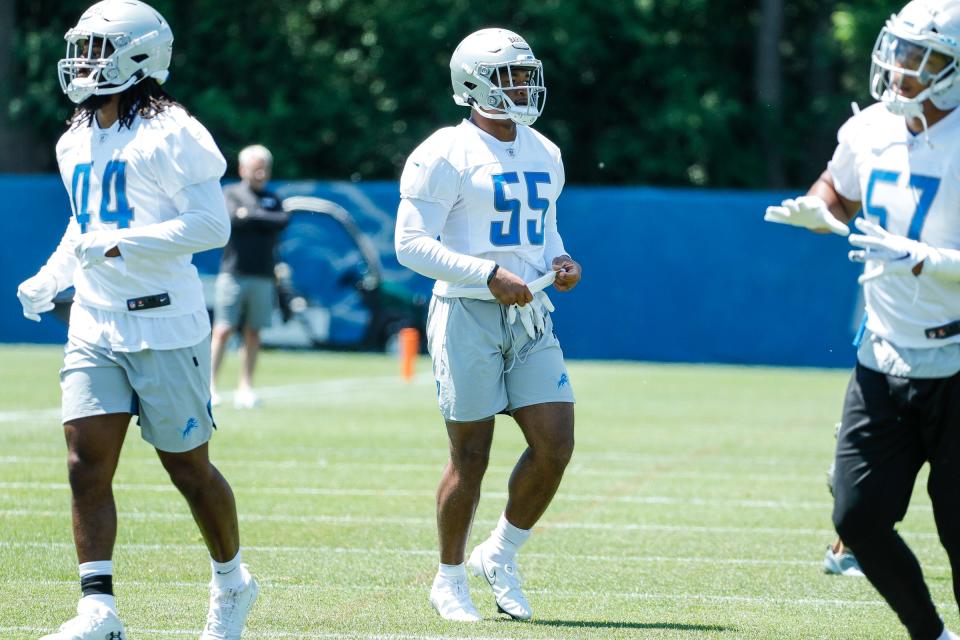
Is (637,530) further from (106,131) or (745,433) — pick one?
(745,433)

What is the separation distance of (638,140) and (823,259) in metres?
7.88

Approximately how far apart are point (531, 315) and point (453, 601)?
1062 mm

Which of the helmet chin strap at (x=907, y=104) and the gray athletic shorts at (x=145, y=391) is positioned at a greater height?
the helmet chin strap at (x=907, y=104)

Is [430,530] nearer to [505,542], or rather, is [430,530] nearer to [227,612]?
[505,542]

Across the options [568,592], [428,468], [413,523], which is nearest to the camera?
[568,592]

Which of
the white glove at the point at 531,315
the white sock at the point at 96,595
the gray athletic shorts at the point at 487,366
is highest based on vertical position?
the white glove at the point at 531,315

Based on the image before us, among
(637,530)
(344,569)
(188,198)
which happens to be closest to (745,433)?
(637,530)

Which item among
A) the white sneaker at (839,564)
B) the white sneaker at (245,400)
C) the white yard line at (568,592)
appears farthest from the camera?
the white sneaker at (245,400)

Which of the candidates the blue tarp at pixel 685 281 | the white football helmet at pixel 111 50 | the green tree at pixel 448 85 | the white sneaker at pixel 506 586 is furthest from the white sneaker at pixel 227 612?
the green tree at pixel 448 85

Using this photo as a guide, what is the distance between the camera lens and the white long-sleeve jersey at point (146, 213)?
16.7 ft

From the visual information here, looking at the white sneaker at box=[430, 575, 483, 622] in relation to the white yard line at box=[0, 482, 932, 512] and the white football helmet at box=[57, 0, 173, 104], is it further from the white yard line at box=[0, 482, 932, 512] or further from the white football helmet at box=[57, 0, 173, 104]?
the white yard line at box=[0, 482, 932, 512]

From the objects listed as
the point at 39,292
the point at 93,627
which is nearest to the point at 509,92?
the point at 39,292

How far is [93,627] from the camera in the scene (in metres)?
A: 4.91

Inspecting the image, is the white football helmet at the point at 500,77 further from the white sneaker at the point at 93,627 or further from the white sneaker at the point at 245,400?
the white sneaker at the point at 245,400
